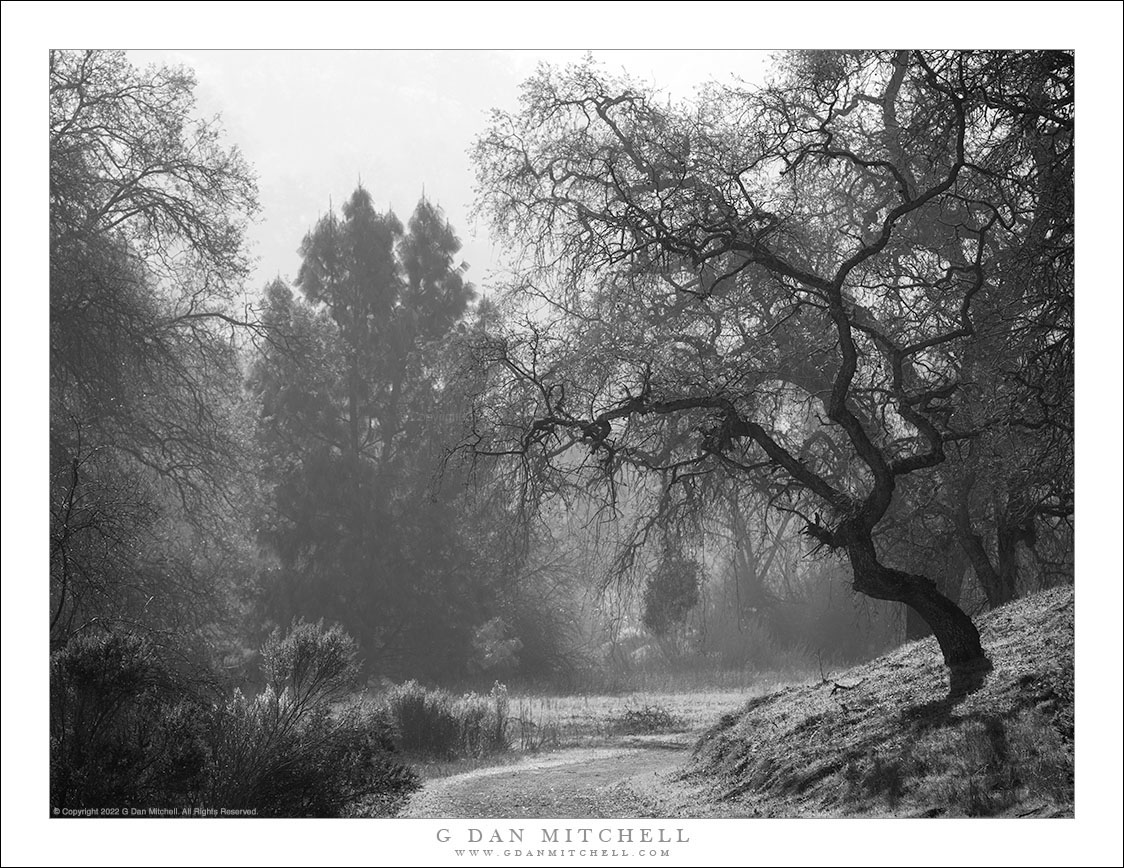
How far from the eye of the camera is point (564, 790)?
8109 millimetres

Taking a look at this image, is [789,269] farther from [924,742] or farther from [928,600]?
[924,742]

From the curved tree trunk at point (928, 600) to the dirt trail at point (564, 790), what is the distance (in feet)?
6.65

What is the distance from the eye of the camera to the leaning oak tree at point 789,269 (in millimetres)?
8375

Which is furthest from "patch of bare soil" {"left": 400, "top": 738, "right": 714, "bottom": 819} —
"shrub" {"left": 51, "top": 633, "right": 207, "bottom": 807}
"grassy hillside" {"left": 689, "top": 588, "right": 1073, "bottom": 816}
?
"shrub" {"left": 51, "top": 633, "right": 207, "bottom": 807}

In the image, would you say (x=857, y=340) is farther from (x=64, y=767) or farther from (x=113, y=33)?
(x=64, y=767)

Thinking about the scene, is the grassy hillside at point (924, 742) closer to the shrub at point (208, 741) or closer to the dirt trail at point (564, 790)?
the dirt trail at point (564, 790)

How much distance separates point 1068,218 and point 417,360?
16.1 meters

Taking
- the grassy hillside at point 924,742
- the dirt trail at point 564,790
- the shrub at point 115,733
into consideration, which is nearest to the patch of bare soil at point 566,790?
the dirt trail at point 564,790

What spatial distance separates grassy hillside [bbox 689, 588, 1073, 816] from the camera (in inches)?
250

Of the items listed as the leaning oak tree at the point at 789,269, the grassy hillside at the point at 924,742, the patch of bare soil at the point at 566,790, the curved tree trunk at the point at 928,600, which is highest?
the leaning oak tree at the point at 789,269

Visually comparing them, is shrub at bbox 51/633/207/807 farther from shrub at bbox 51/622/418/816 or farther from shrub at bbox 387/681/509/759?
shrub at bbox 387/681/509/759

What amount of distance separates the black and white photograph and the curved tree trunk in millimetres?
29

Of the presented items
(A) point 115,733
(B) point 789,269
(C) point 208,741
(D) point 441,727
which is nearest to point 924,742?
(B) point 789,269

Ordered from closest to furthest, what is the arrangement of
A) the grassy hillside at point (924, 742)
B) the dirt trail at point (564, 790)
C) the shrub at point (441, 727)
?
the grassy hillside at point (924, 742)
the dirt trail at point (564, 790)
the shrub at point (441, 727)
